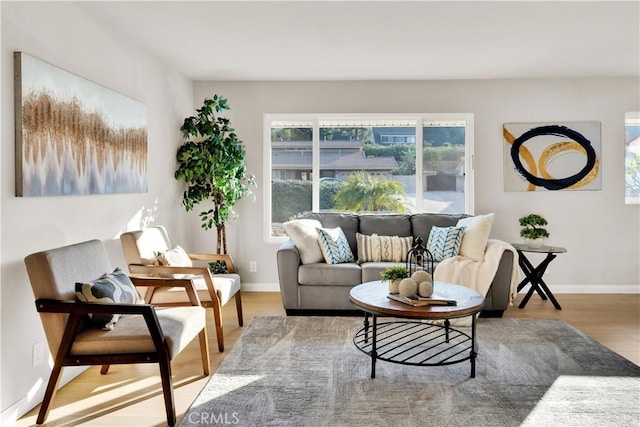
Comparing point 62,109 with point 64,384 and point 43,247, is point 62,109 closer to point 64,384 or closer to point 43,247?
point 43,247

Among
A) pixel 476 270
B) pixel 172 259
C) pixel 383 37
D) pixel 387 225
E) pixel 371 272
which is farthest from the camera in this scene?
pixel 387 225

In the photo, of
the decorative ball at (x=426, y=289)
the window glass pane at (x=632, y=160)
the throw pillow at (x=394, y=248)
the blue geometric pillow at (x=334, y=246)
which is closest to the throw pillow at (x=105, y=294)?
the decorative ball at (x=426, y=289)

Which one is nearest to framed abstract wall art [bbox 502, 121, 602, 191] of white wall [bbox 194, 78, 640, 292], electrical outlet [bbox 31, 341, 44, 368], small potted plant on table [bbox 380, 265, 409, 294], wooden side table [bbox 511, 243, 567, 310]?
white wall [bbox 194, 78, 640, 292]

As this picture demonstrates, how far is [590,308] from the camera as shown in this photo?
15.1ft

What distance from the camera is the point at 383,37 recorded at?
147 inches

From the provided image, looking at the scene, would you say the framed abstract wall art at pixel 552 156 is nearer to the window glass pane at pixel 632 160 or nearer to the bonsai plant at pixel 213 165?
the window glass pane at pixel 632 160

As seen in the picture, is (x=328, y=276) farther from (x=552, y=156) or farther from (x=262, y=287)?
(x=552, y=156)

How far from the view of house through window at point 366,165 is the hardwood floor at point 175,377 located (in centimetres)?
139

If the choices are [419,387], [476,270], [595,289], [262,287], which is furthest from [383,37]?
[595,289]

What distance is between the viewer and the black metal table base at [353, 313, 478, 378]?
2922 millimetres

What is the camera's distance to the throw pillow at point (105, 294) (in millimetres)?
2424

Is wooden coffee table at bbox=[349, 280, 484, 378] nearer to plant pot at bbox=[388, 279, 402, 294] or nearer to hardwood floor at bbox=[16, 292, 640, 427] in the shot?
plant pot at bbox=[388, 279, 402, 294]

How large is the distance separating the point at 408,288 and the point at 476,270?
140 centimetres

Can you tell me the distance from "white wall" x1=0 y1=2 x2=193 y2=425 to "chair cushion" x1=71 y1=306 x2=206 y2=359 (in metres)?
0.41
